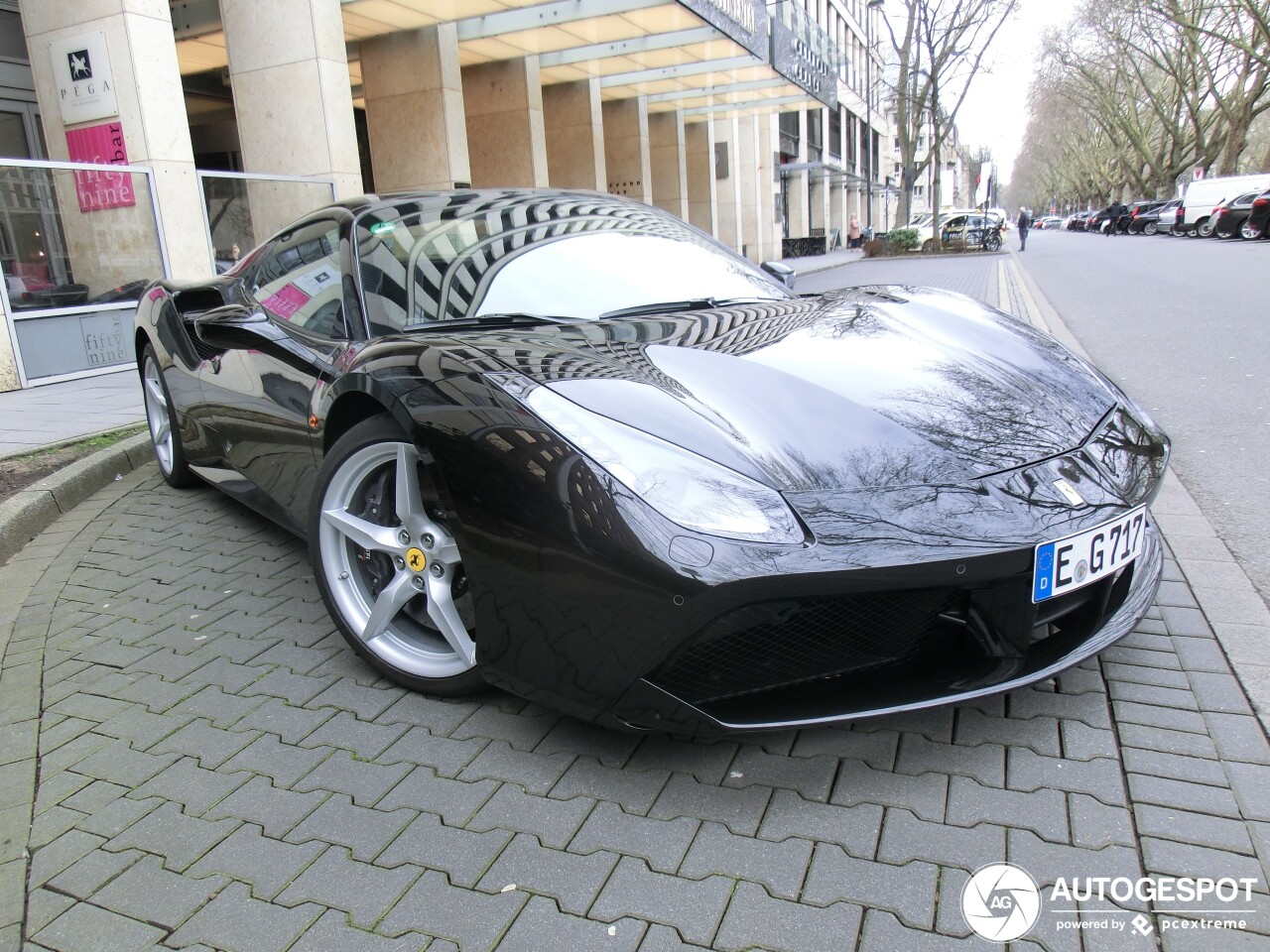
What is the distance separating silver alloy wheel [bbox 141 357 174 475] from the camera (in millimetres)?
4332

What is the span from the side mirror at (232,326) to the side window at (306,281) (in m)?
0.07

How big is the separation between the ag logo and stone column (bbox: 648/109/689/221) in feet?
74.7

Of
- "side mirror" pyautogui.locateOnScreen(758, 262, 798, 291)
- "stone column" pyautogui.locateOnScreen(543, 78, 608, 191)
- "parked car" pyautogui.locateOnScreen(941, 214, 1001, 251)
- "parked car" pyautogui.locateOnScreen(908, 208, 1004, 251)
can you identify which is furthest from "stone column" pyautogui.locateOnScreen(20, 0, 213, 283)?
"parked car" pyautogui.locateOnScreen(941, 214, 1001, 251)

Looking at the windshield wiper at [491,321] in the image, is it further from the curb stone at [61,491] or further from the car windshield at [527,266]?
the curb stone at [61,491]

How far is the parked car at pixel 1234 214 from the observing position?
25.8m

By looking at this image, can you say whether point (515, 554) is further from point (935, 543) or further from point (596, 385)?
point (935, 543)

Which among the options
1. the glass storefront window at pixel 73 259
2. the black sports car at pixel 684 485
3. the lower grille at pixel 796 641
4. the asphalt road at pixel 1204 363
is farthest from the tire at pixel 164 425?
the asphalt road at pixel 1204 363

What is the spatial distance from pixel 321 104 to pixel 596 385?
399 inches

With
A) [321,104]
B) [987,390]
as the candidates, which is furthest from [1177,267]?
[987,390]

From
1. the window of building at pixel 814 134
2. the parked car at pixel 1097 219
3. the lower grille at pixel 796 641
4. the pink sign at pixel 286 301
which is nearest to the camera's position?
the lower grille at pixel 796 641

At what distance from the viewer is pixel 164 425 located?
4477mm

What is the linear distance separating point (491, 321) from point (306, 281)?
97cm

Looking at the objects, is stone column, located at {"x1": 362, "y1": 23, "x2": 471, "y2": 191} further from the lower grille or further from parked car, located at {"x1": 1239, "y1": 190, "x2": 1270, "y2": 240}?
parked car, located at {"x1": 1239, "y1": 190, "x2": 1270, "y2": 240}

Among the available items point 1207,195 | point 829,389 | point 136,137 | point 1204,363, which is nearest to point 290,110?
point 136,137
